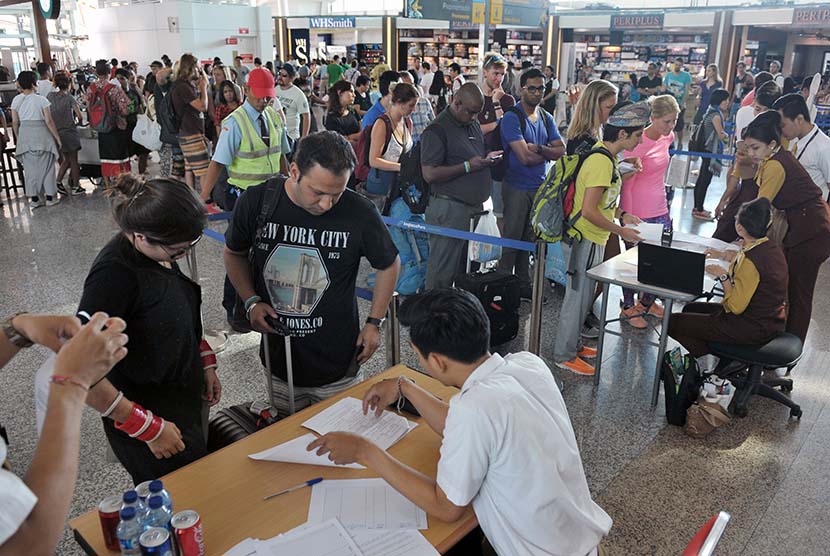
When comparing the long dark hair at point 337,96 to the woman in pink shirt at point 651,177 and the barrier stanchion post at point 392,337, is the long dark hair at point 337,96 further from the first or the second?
the barrier stanchion post at point 392,337

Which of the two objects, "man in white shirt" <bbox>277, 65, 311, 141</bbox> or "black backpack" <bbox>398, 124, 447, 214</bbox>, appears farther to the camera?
"man in white shirt" <bbox>277, 65, 311, 141</bbox>

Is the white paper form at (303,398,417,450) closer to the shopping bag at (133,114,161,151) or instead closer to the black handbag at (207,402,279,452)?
the black handbag at (207,402,279,452)

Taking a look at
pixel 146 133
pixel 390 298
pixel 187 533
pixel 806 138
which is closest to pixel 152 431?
pixel 187 533

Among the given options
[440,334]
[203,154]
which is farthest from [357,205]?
[203,154]

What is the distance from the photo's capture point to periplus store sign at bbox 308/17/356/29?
69.3 feet

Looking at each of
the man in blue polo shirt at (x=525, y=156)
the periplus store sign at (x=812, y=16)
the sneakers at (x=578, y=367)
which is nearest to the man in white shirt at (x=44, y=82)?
the man in blue polo shirt at (x=525, y=156)

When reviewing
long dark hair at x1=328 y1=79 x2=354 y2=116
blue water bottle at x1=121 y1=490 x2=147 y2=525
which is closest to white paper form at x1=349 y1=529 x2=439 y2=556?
blue water bottle at x1=121 y1=490 x2=147 y2=525

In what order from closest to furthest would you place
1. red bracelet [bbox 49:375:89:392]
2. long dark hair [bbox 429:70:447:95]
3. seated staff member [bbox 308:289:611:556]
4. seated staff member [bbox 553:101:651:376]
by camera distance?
red bracelet [bbox 49:375:89:392]
seated staff member [bbox 308:289:611:556]
seated staff member [bbox 553:101:651:376]
long dark hair [bbox 429:70:447:95]

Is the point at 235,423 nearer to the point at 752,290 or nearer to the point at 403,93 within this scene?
the point at 752,290

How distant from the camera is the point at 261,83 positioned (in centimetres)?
412

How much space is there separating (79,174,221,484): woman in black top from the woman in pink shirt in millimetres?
3529

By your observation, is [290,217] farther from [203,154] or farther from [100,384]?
[203,154]

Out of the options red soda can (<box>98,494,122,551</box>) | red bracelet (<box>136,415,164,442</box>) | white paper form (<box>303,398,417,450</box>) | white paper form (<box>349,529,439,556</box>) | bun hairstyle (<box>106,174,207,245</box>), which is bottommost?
white paper form (<box>349,529,439,556</box>)

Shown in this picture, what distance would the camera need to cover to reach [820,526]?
8.74 ft
